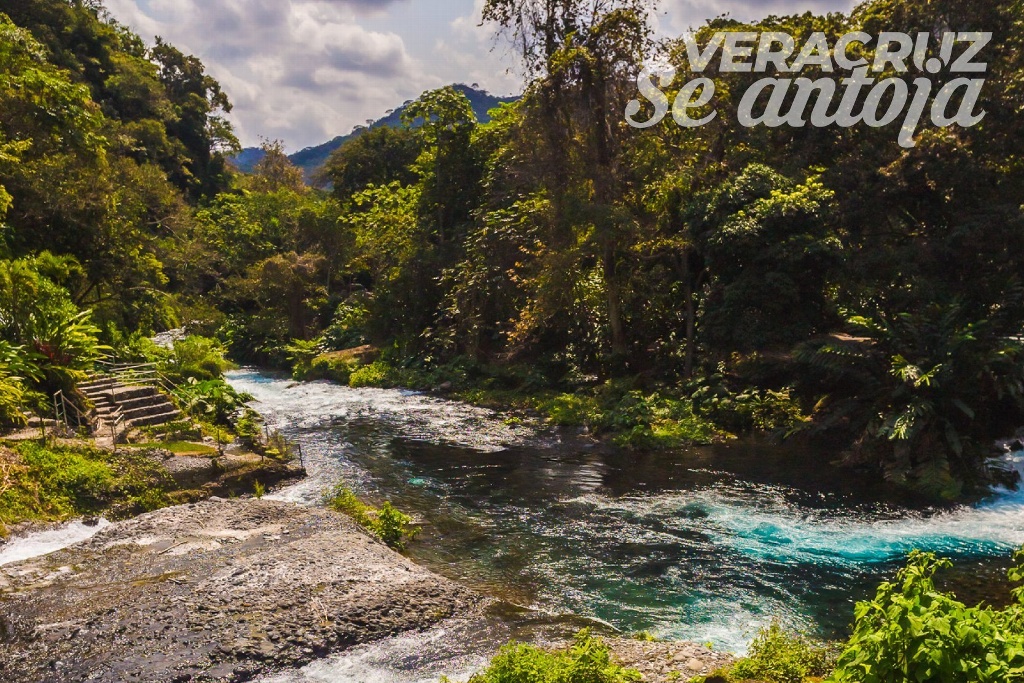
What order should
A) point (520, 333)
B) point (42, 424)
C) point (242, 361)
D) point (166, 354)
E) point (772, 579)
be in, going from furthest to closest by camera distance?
point (242, 361), point (520, 333), point (166, 354), point (42, 424), point (772, 579)

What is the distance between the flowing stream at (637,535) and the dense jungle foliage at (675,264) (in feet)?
5.88

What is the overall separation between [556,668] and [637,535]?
17.4 feet

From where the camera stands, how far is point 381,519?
10828 millimetres

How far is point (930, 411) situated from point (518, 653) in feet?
36.7

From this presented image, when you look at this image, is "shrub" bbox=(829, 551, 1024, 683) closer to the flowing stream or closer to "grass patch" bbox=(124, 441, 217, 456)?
the flowing stream

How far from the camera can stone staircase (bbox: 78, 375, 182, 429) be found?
15023 millimetres

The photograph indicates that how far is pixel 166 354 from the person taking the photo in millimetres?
22750

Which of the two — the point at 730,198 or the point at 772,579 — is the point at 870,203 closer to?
the point at 730,198

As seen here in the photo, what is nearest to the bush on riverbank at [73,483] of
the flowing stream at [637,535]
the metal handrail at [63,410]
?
the metal handrail at [63,410]

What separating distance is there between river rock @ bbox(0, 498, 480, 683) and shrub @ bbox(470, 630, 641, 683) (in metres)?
2.08

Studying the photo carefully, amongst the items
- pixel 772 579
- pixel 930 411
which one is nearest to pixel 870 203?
pixel 930 411

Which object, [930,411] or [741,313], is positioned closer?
[930,411]

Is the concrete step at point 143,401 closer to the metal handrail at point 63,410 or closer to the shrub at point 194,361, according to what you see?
the metal handrail at point 63,410

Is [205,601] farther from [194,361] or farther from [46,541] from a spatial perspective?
[194,361]
